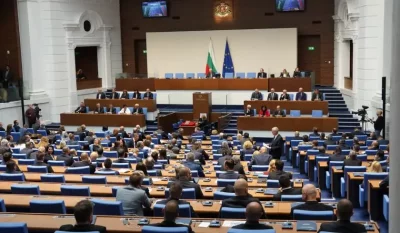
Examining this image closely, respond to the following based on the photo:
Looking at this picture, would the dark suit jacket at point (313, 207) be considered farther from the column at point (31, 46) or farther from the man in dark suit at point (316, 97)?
the column at point (31, 46)

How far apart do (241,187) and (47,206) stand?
2.55 metres

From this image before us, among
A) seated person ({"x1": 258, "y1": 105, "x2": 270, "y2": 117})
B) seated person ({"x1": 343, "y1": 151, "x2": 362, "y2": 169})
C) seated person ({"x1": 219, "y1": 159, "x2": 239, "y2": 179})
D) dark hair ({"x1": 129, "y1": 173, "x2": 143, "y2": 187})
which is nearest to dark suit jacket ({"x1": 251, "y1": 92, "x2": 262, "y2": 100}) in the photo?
seated person ({"x1": 258, "y1": 105, "x2": 270, "y2": 117})

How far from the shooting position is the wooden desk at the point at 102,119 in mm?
21531

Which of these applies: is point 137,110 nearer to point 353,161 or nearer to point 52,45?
point 52,45

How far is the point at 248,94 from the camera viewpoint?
24078 millimetres

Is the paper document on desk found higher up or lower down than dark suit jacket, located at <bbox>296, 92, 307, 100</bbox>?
lower down

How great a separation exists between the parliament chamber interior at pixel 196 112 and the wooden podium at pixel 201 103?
0.18 ft

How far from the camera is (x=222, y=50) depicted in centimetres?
2706

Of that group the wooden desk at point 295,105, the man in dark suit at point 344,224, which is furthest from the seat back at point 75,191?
the wooden desk at point 295,105

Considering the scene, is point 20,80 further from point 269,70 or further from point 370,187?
point 370,187

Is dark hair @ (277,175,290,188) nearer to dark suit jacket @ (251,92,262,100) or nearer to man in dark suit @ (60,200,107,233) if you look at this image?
man in dark suit @ (60,200,107,233)

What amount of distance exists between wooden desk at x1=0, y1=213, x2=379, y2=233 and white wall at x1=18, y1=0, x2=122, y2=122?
1777 centimetres

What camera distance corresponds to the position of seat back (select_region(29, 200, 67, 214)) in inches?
261

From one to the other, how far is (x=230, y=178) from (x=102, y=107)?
14982 millimetres
